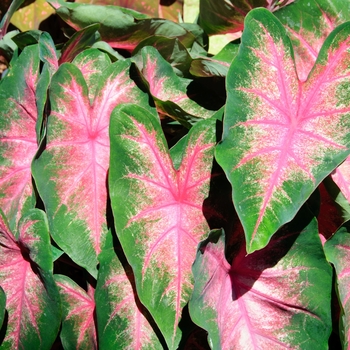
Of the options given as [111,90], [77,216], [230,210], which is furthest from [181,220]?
[111,90]

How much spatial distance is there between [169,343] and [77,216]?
0.34 m

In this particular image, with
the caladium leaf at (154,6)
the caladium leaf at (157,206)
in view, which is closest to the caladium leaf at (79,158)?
the caladium leaf at (157,206)

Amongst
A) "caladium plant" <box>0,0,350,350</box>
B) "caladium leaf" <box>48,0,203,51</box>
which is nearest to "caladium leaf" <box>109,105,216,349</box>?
"caladium plant" <box>0,0,350,350</box>

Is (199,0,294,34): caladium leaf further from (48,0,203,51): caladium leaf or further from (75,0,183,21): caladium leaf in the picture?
(75,0,183,21): caladium leaf

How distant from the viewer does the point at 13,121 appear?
1.25 metres

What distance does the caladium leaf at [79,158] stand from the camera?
3.69 ft

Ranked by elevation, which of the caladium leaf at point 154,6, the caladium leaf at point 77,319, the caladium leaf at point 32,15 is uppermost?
the caladium leaf at point 154,6

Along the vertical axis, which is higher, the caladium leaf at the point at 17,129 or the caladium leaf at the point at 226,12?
the caladium leaf at the point at 226,12

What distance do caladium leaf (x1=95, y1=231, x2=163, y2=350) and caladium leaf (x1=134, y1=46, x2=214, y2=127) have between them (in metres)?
0.33

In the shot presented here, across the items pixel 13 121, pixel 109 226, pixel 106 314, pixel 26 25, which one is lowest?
pixel 106 314

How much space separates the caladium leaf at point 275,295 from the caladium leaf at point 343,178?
11 centimetres

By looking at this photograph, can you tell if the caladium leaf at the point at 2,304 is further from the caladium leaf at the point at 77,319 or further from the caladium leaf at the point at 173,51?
the caladium leaf at the point at 173,51

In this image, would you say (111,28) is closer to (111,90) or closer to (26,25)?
(111,90)

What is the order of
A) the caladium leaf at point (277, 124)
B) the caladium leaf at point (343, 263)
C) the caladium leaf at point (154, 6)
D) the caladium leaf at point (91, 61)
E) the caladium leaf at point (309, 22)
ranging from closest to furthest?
the caladium leaf at point (277, 124) < the caladium leaf at point (343, 263) < the caladium leaf at point (309, 22) < the caladium leaf at point (91, 61) < the caladium leaf at point (154, 6)
